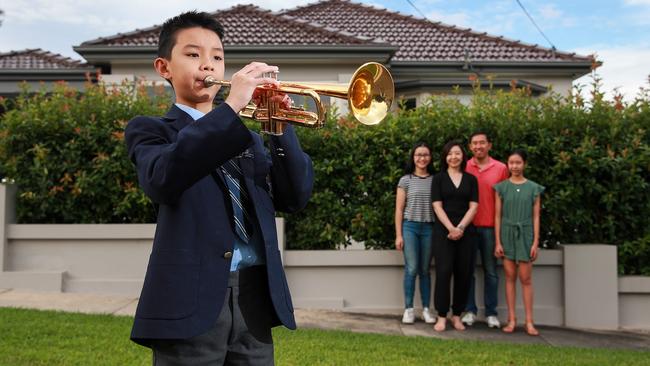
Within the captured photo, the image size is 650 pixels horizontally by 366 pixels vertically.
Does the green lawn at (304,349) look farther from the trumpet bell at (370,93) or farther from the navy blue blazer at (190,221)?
the navy blue blazer at (190,221)

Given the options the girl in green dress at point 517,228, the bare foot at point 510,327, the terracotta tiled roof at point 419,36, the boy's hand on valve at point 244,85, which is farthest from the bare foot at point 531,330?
the terracotta tiled roof at point 419,36

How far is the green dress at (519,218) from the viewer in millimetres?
6391

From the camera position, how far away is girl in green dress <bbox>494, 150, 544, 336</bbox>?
6395mm

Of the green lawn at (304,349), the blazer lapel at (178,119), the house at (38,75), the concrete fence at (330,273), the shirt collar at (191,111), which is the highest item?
the house at (38,75)

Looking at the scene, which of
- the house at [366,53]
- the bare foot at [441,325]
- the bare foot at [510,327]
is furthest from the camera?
the house at [366,53]

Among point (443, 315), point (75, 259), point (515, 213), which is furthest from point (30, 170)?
point (515, 213)

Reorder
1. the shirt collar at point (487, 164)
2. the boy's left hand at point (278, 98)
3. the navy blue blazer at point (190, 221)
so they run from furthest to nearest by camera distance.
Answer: the shirt collar at point (487, 164) → the boy's left hand at point (278, 98) → the navy blue blazer at point (190, 221)

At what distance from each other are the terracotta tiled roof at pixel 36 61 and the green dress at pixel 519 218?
11390mm

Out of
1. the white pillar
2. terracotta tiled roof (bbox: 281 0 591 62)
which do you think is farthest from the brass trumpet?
terracotta tiled roof (bbox: 281 0 591 62)

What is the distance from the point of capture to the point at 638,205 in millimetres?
A: 7047

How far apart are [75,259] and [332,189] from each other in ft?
10.2

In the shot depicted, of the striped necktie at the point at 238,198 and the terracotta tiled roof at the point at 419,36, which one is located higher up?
the terracotta tiled roof at the point at 419,36

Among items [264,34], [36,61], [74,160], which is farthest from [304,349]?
[36,61]

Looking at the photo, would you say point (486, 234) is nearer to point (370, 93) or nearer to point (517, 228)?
point (517, 228)
